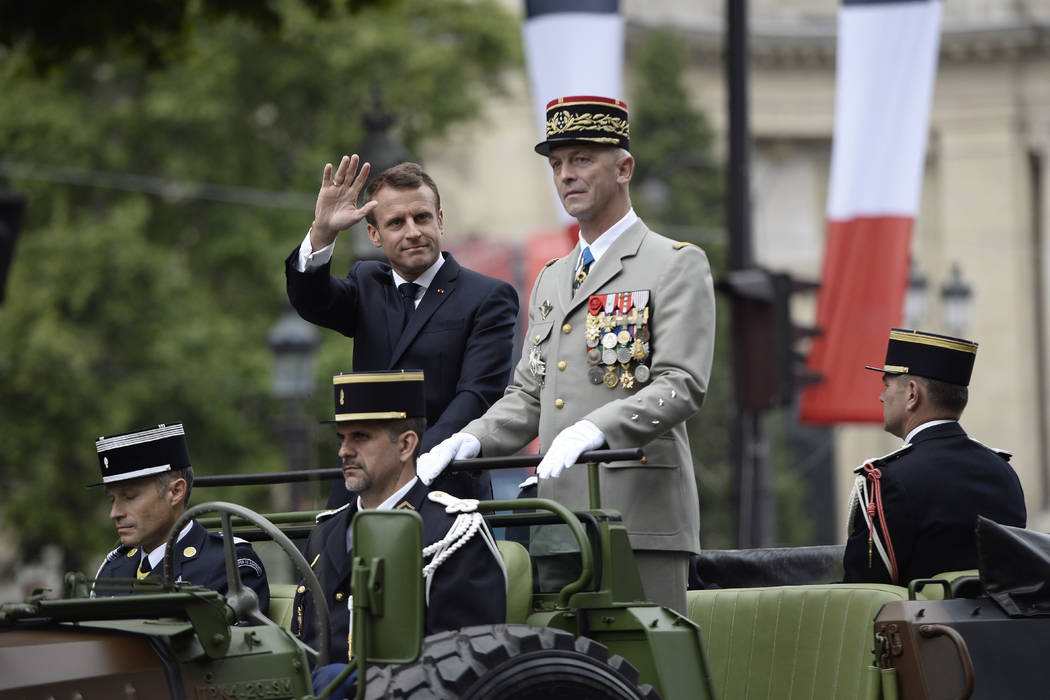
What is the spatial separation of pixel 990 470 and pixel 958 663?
112 cm

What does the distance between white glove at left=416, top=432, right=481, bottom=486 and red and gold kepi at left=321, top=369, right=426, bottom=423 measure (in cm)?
18

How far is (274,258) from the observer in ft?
91.8

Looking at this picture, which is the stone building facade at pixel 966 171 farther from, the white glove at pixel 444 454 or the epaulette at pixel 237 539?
the white glove at pixel 444 454

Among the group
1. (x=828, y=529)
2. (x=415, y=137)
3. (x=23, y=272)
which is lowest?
(x=828, y=529)

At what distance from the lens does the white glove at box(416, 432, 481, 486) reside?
5.74 meters

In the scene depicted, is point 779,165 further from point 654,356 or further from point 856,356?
point 654,356

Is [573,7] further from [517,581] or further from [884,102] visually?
[517,581]

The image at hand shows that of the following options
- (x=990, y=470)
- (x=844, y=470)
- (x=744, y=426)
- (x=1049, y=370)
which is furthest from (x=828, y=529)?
(x=990, y=470)

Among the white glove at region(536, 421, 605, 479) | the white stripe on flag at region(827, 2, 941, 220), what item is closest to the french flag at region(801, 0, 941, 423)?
the white stripe on flag at region(827, 2, 941, 220)

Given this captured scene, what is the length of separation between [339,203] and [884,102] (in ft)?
24.9

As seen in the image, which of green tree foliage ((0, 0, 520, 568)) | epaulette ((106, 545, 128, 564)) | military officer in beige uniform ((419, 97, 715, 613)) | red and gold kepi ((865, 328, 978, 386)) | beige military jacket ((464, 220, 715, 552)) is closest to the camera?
beige military jacket ((464, 220, 715, 552))

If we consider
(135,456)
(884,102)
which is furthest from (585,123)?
(884,102)

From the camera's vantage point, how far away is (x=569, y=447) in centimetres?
554

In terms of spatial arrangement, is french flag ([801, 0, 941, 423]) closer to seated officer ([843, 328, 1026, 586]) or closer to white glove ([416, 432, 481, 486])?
seated officer ([843, 328, 1026, 586])
